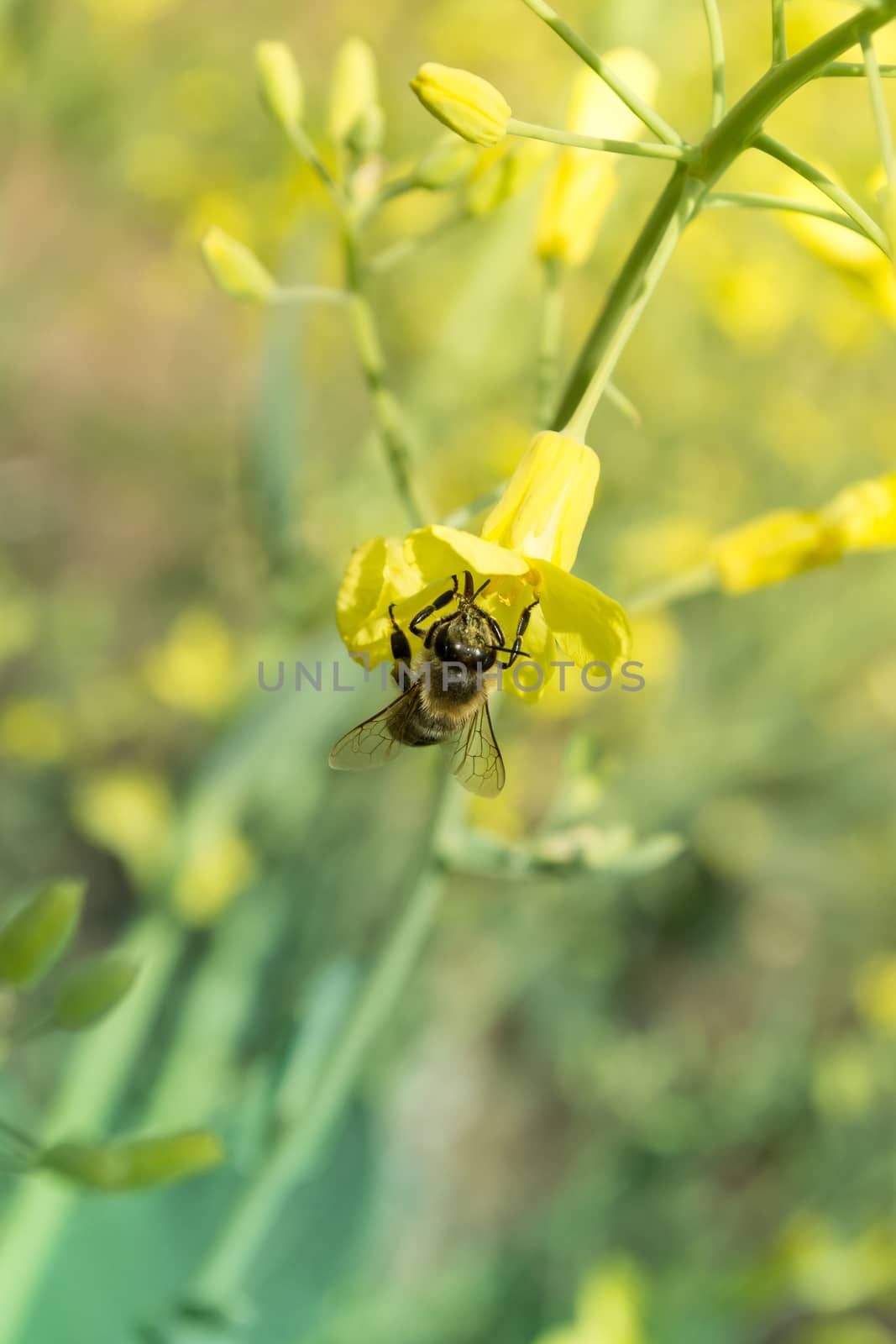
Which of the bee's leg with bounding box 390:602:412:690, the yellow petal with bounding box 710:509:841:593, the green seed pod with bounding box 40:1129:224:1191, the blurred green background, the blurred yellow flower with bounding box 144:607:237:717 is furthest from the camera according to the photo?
the blurred yellow flower with bounding box 144:607:237:717

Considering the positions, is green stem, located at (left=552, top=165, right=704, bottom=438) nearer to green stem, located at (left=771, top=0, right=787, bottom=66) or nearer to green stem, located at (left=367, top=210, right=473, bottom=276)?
green stem, located at (left=771, top=0, right=787, bottom=66)

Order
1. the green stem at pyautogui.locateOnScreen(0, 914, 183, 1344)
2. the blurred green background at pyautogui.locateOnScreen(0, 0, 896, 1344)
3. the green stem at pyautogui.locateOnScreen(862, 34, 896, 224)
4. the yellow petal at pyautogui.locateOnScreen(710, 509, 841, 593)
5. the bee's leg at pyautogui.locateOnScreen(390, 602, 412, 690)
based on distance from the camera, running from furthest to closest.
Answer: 1. the blurred green background at pyautogui.locateOnScreen(0, 0, 896, 1344)
2. the green stem at pyautogui.locateOnScreen(0, 914, 183, 1344)
3. the bee's leg at pyautogui.locateOnScreen(390, 602, 412, 690)
4. the yellow petal at pyautogui.locateOnScreen(710, 509, 841, 593)
5. the green stem at pyautogui.locateOnScreen(862, 34, 896, 224)

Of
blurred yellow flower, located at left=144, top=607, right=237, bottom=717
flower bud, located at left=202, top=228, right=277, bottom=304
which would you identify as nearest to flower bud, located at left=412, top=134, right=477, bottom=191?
flower bud, located at left=202, top=228, right=277, bottom=304

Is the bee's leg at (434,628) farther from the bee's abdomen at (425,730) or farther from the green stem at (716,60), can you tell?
the green stem at (716,60)

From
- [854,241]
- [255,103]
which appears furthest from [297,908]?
Answer: [255,103]

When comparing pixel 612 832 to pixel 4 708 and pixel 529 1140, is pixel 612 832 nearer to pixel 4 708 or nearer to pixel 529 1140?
pixel 4 708

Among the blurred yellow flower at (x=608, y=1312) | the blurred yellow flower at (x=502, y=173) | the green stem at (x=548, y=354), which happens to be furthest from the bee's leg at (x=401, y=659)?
the blurred yellow flower at (x=608, y=1312)

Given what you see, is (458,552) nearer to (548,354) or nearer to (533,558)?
(533,558)
